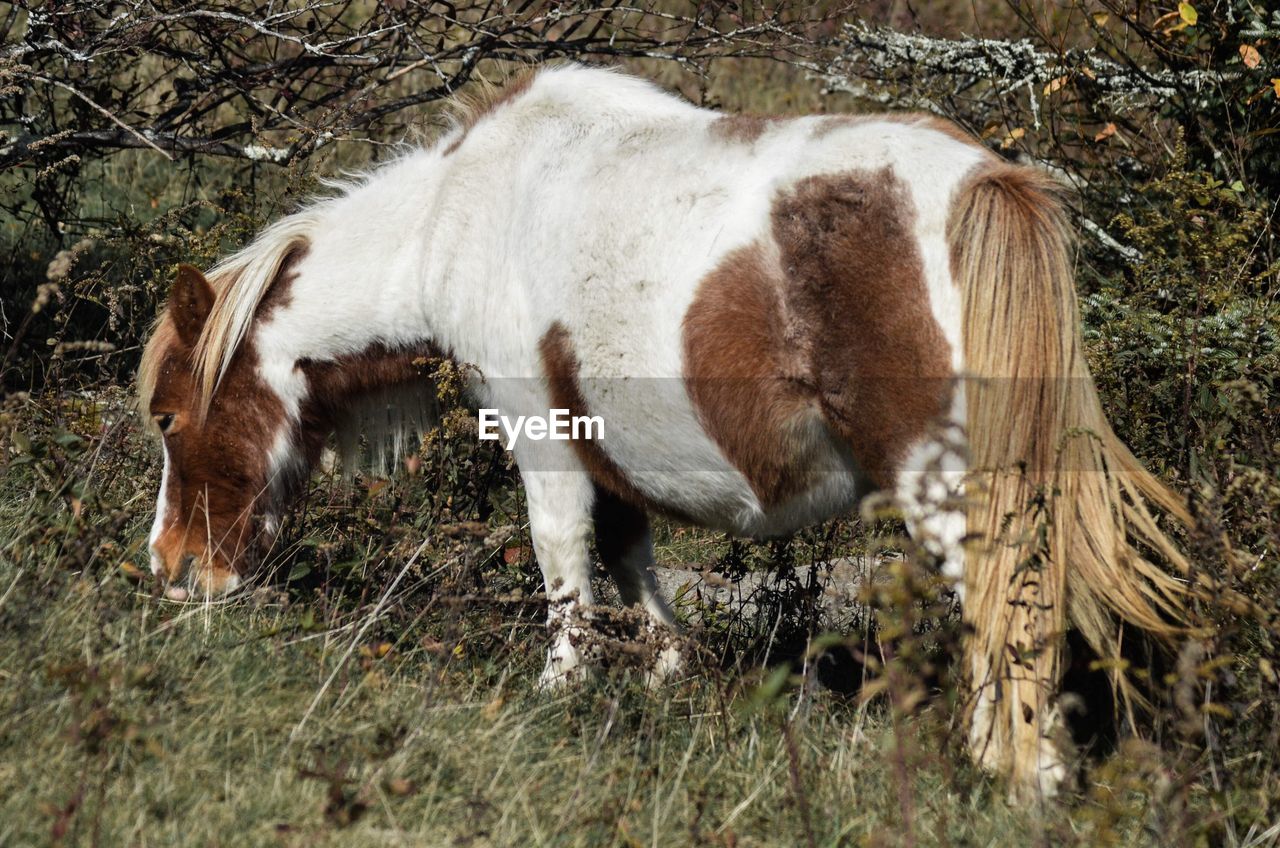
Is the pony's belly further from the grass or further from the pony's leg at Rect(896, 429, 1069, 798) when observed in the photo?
the grass

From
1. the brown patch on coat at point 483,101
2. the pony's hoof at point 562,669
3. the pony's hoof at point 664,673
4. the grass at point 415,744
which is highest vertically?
the brown patch on coat at point 483,101

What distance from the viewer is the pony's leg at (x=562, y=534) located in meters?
3.65

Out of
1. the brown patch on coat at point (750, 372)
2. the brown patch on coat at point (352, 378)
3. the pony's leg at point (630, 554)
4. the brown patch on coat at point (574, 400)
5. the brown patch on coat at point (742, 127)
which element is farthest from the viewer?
the pony's leg at point (630, 554)

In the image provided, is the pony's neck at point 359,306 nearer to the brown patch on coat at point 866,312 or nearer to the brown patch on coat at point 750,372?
the brown patch on coat at point 750,372

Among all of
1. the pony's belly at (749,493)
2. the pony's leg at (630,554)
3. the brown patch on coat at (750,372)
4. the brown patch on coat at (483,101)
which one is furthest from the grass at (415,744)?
the brown patch on coat at (483,101)

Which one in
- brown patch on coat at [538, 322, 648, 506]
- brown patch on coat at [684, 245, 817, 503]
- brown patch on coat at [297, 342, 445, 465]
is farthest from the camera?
brown patch on coat at [297, 342, 445, 465]

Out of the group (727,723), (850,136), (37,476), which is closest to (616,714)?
(727,723)

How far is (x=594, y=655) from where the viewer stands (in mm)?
3471

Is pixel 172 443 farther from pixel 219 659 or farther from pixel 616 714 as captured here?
pixel 616 714

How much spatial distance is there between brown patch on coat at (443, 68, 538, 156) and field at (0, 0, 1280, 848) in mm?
877

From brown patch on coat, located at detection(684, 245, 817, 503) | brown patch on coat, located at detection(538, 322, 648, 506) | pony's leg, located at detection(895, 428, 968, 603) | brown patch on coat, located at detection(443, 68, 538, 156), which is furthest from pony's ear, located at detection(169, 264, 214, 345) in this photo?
pony's leg, located at detection(895, 428, 968, 603)

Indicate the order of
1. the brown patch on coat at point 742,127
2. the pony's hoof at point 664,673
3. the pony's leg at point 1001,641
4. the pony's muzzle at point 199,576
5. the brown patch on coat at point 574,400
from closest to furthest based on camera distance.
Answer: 1. the pony's leg at point 1001,641
2. the brown patch on coat at point 742,127
3. the brown patch on coat at point 574,400
4. the pony's hoof at point 664,673
5. the pony's muzzle at point 199,576

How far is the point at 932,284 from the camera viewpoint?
2.86 meters

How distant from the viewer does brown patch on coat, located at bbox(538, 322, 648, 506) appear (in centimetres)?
343
